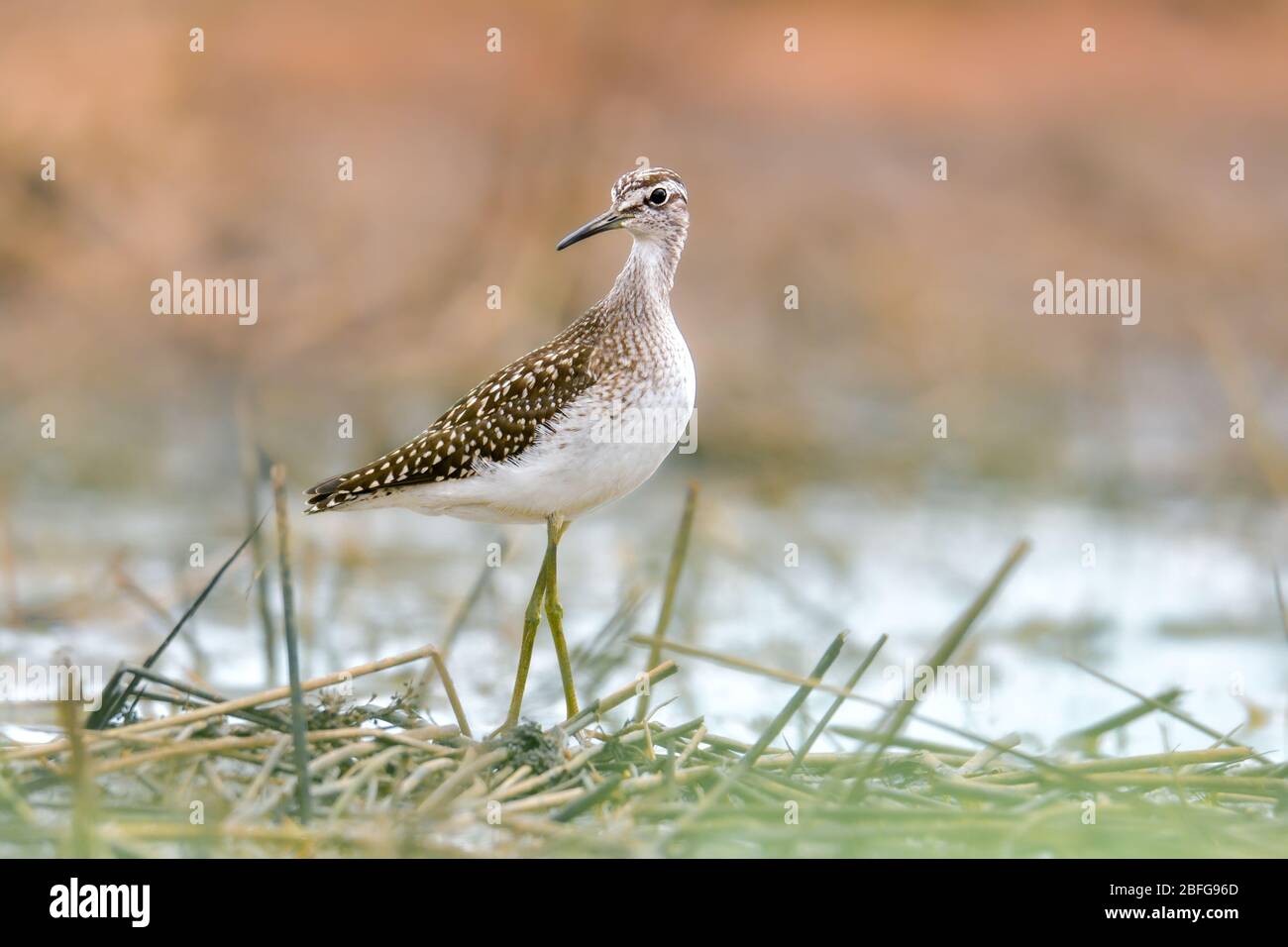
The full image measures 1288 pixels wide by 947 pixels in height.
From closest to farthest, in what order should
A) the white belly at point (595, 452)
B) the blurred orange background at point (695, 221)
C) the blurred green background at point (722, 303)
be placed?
the white belly at point (595, 452) → the blurred green background at point (722, 303) → the blurred orange background at point (695, 221)

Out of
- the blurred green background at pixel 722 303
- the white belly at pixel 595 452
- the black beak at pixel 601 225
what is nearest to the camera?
the white belly at pixel 595 452

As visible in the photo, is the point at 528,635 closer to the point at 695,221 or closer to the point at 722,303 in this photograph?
the point at 722,303

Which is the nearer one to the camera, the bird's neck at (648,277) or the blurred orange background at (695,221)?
the bird's neck at (648,277)

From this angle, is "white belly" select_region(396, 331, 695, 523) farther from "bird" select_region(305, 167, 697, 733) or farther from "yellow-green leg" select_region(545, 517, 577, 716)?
"yellow-green leg" select_region(545, 517, 577, 716)

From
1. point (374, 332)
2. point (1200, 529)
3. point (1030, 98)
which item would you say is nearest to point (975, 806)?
point (1200, 529)

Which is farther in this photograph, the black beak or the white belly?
the black beak

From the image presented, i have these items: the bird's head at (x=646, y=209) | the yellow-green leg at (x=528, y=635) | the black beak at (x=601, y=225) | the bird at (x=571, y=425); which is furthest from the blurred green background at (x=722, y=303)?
the black beak at (x=601, y=225)

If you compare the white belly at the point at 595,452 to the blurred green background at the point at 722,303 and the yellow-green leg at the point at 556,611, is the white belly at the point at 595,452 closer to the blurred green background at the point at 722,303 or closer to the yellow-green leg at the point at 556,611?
the yellow-green leg at the point at 556,611

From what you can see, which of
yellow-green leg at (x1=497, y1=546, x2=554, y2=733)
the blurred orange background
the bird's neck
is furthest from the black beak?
the blurred orange background
